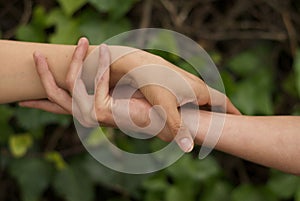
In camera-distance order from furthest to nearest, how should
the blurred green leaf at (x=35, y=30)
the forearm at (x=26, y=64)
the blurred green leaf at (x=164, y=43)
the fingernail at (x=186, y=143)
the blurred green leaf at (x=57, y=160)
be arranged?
the blurred green leaf at (x=57, y=160), the blurred green leaf at (x=35, y=30), the blurred green leaf at (x=164, y=43), the forearm at (x=26, y=64), the fingernail at (x=186, y=143)

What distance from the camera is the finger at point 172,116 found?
95 centimetres

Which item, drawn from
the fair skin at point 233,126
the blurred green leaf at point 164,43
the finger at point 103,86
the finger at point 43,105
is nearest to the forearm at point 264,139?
the fair skin at point 233,126

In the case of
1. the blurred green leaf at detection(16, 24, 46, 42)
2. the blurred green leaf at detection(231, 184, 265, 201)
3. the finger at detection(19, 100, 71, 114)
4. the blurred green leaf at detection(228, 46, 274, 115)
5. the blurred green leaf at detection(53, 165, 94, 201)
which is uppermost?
the finger at detection(19, 100, 71, 114)

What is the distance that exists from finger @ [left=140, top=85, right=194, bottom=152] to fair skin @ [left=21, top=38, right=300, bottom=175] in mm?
41

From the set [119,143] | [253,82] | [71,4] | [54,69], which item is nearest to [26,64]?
[54,69]

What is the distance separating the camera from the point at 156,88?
38.8 inches

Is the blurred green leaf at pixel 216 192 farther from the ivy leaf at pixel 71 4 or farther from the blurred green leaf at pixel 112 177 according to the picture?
the ivy leaf at pixel 71 4

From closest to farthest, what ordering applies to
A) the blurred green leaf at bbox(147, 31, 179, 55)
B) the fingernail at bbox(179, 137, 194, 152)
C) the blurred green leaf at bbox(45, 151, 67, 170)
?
the fingernail at bbox(179, 137, 194, 152) → the blurred green leaf at bbox(147, 31, 179, 55) → the blurred green leaf at bbox(45, 151, 67, 170)

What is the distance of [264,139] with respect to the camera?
41.2 inches

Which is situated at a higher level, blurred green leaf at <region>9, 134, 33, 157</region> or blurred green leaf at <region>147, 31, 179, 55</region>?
blurred green leaf at <region>147, 31, 179, 55</region>

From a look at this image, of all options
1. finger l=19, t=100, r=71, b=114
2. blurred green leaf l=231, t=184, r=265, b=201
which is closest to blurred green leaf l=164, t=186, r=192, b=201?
blurred green leaf l=231, t=184, r=265, b=201

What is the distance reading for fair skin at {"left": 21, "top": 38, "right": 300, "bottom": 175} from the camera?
1027 millimetres

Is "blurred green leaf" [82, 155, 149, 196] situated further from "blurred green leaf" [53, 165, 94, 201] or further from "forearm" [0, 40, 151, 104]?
"forearm" [0, 40, 151, 104]

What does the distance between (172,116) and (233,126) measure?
0.14 metres
